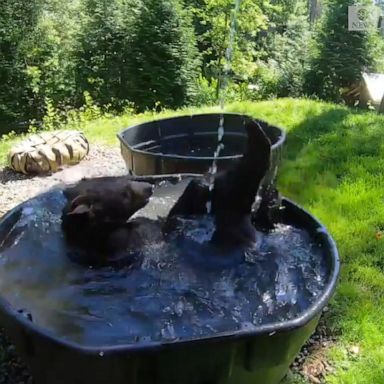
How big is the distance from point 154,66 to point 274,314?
27.4ft

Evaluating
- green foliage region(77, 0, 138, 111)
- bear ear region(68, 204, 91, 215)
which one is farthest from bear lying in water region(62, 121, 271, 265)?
green foliage region(77, 0, 138, 111)

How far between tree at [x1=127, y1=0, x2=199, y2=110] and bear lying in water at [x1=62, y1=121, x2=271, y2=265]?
24.5ft

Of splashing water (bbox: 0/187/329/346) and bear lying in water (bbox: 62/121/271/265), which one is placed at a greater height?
bear lying in water (bbox: 62/121/271/265)

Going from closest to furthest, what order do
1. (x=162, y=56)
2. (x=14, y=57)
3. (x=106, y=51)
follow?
(x=162, y=56) → (x=14, y=57) → (x=106, y=51)

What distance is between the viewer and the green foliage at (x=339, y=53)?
31.9 feet

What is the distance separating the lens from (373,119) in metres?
5.95

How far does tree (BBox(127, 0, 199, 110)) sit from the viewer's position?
956 cm

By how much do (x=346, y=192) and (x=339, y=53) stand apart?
6.50m

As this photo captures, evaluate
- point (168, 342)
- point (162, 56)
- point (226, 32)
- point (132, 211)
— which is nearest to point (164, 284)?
point (132, 211)

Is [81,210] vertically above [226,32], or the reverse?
[81,210]

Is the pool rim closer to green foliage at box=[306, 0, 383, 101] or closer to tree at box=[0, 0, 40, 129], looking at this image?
green foliage at box=[306, 0, 383, 101]

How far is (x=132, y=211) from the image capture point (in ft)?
7.82

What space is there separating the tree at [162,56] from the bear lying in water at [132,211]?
7.47 m

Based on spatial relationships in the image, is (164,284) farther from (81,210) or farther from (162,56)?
(162,56)
